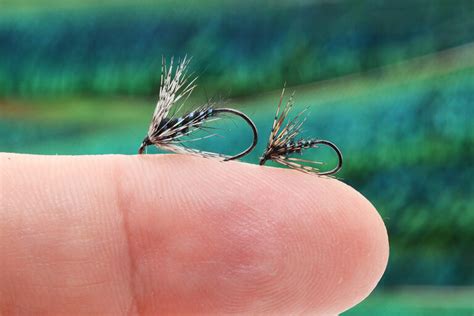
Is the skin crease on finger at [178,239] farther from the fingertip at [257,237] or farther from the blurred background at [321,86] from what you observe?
the blurred background at [321,86]

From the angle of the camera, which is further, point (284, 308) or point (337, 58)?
point (337, 58)

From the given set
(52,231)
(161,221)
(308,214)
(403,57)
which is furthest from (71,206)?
(403,57)

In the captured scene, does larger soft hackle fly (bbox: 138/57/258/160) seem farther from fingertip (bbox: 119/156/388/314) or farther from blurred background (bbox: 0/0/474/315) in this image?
blurred background (bbox: 0/0/474/315)

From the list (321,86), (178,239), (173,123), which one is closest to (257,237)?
(178,239)

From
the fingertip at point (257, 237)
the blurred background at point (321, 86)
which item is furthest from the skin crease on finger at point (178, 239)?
the blurred background at point (321, 86)

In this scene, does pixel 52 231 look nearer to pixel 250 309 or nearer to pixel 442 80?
pixel 250 309

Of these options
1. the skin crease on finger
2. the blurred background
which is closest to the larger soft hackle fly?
the skin crease on finger

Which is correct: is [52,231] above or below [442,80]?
below
